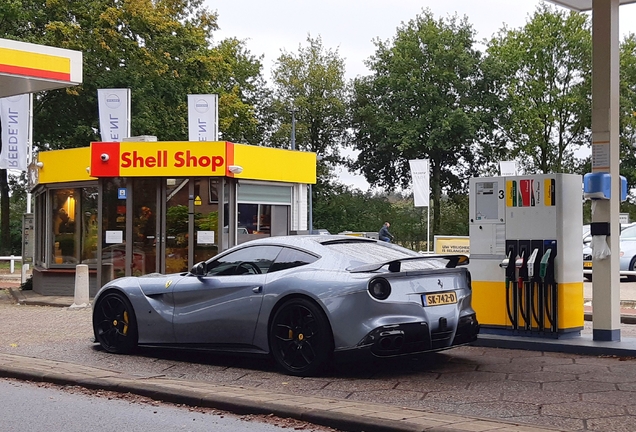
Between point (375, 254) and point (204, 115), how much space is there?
22537mm

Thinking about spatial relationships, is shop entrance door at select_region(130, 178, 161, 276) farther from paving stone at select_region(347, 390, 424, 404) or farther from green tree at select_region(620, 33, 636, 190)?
green tree at select_region(620, 33, 636, 190)

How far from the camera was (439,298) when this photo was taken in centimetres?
856

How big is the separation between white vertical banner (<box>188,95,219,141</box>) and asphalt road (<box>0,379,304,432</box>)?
2284 cm

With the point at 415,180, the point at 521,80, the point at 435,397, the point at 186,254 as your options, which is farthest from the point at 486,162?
the point at 435,397

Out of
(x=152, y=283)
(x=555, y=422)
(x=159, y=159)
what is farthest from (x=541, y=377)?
(x=159, y=159)

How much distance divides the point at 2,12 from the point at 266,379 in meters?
35.4

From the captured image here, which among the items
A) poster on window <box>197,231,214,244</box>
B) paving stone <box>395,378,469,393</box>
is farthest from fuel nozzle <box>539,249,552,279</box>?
poster on window <box>197,231,214,244</box>

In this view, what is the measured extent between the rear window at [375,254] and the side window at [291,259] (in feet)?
0.86

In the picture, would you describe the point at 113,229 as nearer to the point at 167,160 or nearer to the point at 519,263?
the point at 167,160

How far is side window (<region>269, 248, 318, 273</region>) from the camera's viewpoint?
8898 mm

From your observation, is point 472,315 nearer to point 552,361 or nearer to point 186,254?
point 552,361

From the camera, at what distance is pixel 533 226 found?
35.1 ft

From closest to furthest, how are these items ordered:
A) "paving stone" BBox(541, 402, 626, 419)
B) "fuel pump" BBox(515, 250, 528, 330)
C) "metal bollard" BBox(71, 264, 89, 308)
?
"paving stone" BBox(541, 402, 626, 419) → "fuel pump" BBox(515, 250, 528, 330) → "metal bollard" BBox(71, 264, 89, 308)

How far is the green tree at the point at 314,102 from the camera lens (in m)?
62.0
